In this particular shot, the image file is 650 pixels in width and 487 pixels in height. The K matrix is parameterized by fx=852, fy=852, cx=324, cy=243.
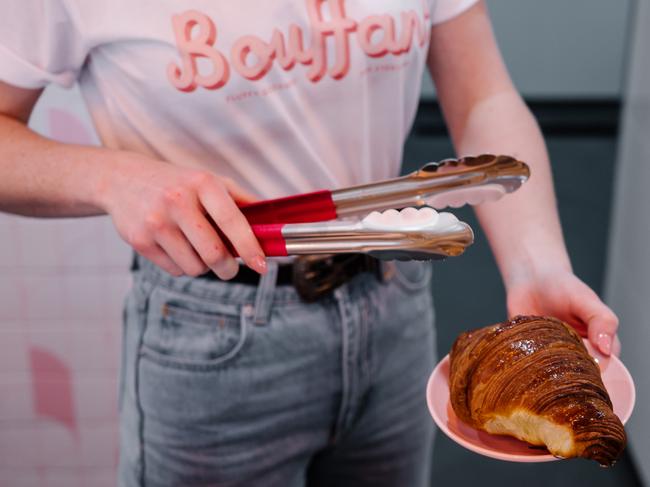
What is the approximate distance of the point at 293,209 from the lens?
2.18ft

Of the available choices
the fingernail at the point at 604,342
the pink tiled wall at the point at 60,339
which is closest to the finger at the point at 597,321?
the fingernail at the point at 604,342

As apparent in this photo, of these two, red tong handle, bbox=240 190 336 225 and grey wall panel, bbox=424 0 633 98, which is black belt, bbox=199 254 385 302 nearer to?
red tong handle, bbox=240 190 336 225

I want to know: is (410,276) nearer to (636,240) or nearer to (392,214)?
(392,214)

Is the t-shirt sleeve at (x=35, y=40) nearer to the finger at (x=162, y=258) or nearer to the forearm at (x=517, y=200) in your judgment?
the finger at (x=162, y=258)

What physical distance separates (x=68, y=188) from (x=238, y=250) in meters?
0.18

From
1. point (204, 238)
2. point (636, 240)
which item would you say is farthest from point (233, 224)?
point (636, 240)

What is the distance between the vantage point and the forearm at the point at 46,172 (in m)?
0.70

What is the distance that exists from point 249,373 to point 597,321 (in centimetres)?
32

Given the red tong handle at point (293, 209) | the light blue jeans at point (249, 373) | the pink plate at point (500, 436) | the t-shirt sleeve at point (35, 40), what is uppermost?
the t-shirt sleeve at point (35, 40)

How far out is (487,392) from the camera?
63cm

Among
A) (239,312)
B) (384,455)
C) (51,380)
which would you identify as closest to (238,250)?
(239,312)

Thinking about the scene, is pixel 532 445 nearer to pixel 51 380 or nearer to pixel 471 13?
pixel 471 13

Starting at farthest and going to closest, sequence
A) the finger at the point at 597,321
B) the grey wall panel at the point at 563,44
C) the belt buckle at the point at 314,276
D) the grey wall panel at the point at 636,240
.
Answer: the grey wall panel at the point at 563,44, the grey wall panel at the point at 636,240, the belt buckle at the point at 314,276, the finger at the point at 597,321

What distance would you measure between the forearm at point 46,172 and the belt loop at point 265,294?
16 cm
